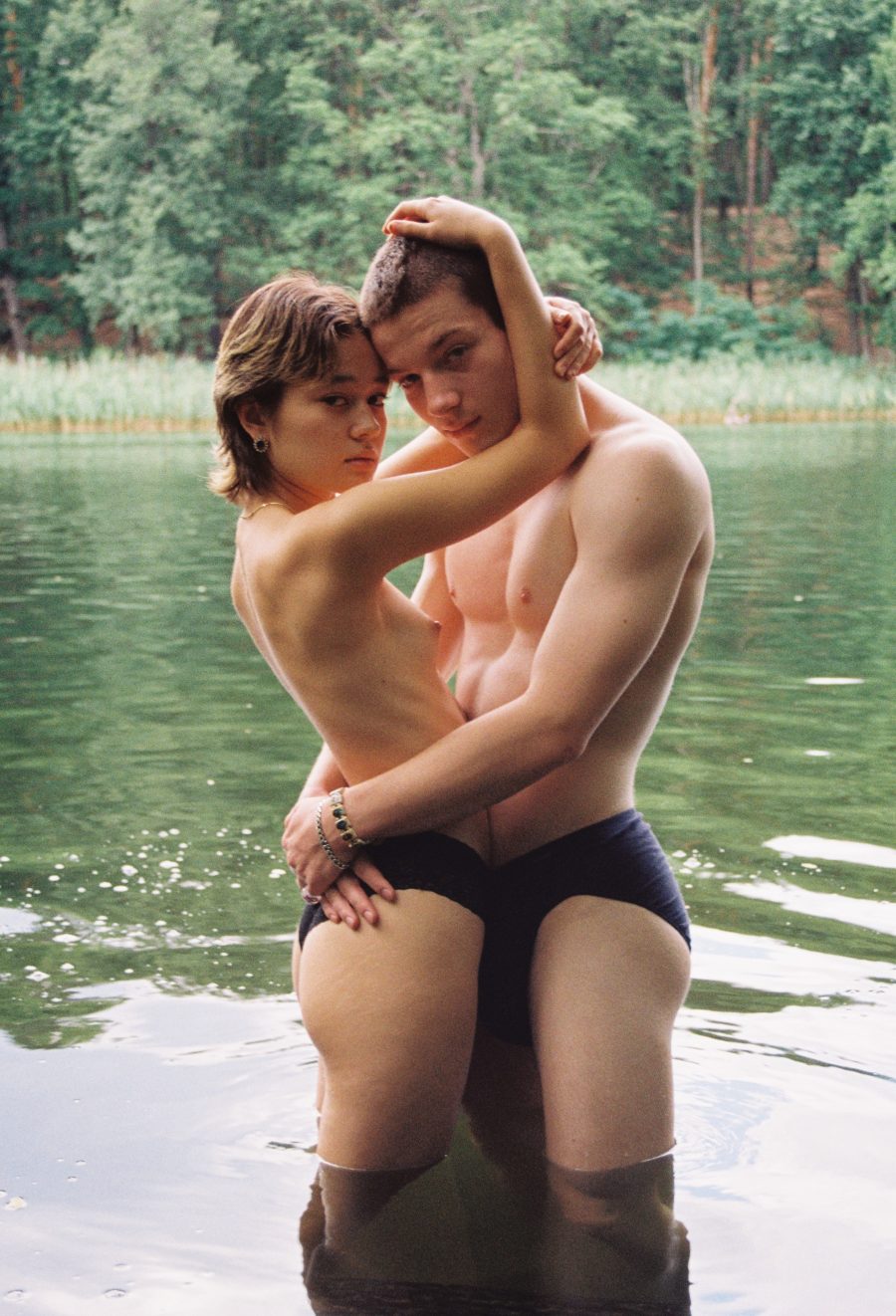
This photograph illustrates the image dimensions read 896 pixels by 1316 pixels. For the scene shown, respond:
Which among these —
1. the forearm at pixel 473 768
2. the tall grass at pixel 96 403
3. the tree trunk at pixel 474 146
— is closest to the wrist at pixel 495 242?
the forearm at pixel 473 768

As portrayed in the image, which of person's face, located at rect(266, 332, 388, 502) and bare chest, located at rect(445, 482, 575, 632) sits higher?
person's face, located at rect(266, 332, 388, 502)

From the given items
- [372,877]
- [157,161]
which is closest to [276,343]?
[372,877]

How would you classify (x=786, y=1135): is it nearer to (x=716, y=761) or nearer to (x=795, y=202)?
(x=716, y=761)

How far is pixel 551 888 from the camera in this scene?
→ 283cm

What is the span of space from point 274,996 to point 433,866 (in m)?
1.53

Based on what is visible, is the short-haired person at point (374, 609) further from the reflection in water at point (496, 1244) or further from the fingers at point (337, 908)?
the reflection in water at point (496, 1244)

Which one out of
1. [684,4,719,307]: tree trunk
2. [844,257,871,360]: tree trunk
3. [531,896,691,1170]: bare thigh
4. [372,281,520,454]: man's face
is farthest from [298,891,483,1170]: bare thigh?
[684,4,719,307]: tree trunk

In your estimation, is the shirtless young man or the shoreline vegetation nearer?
the shirtless young man

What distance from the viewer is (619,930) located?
9.14 ft

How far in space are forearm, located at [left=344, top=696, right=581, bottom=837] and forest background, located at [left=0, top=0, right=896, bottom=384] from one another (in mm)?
35005

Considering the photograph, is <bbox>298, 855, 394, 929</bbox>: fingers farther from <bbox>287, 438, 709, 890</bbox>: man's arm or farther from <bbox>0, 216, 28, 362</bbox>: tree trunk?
<bbox>0, 216, 28, 362</bbox>: tree trunk

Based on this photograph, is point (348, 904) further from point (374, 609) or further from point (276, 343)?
point (276, 343)

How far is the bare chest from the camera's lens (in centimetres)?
283

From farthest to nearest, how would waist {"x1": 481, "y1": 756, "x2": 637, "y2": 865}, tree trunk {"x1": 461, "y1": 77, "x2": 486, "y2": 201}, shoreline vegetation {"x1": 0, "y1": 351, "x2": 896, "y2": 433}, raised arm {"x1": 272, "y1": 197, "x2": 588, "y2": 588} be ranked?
tree trunk {"x1": 461, "y1": 77, "x2": 486, "y2": 201}
shoreline vegetation {"x1": 0, "y1": 351, "x2": 896, "y2": 433}
waist {"x1": 481, "y1": 756, "x2": 637, "y2": 865}
raised arm {"x1": 272, "y1": 197, "x2": 588, "y2": 588}
